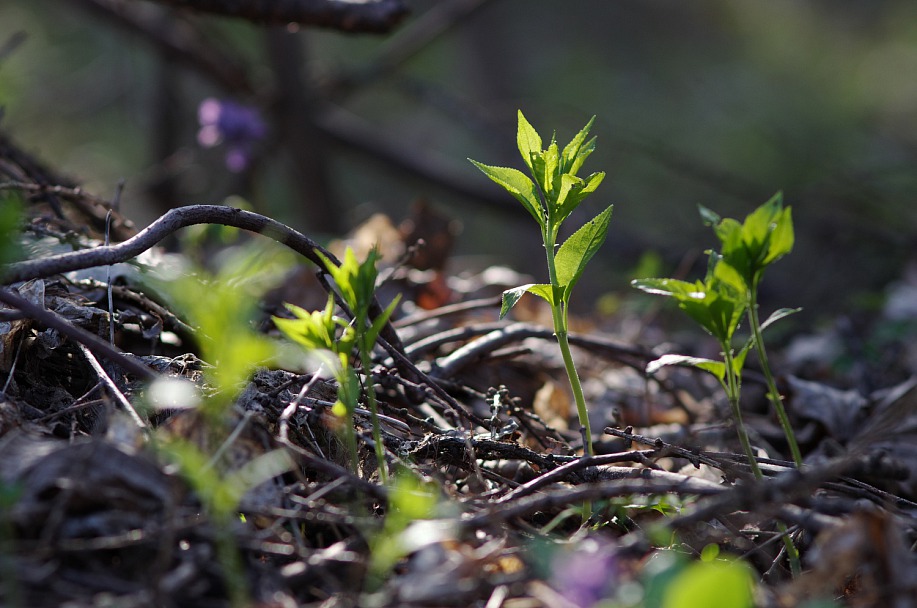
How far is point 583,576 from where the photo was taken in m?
0.78

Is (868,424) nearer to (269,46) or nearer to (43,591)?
(43,591)

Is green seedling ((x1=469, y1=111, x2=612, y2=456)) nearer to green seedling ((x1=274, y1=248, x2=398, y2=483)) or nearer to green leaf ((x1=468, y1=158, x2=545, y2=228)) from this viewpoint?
green leaf ((x1=468, y1=158, x2=545, y2=228))

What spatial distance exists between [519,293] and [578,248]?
0.43 ft

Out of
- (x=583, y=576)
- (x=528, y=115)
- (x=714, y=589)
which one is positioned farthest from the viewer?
(x=528, y=115)

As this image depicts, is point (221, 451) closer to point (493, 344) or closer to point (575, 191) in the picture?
point (575, 191)

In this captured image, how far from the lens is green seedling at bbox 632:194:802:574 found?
3.41 ft

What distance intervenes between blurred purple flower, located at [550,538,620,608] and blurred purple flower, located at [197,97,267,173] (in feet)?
9.74

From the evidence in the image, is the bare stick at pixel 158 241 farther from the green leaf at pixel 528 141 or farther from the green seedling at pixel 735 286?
the green seedling at pixel 735 286

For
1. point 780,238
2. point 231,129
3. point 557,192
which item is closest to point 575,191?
point 557,192

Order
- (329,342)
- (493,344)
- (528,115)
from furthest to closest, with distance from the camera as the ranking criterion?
(528,115) < (493,344) < (329,342)

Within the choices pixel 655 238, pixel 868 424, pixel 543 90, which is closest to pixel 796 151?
pixel 543 90

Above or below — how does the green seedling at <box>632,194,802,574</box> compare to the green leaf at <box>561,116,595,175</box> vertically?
below

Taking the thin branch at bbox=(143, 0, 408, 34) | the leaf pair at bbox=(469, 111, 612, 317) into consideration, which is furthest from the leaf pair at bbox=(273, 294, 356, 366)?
the thin branch at bbox=(143, 0, 408, 34)

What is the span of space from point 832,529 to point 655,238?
3137 millimetres
